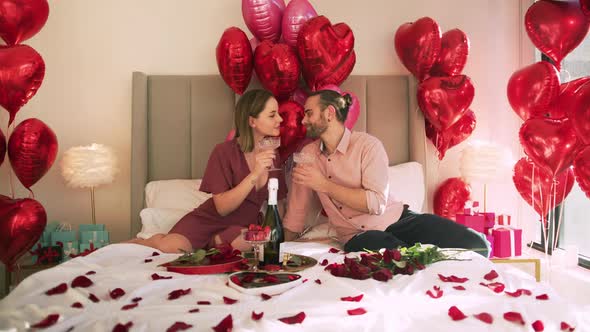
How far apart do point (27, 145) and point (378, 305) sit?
7.22 feet

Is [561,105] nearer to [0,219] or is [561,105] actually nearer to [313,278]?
[313,278]

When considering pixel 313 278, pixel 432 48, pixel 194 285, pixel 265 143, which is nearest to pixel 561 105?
pixel 432 48

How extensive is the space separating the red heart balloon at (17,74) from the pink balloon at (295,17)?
54.6 inches

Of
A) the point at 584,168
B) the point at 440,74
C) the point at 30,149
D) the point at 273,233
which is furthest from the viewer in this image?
the point at 440,74

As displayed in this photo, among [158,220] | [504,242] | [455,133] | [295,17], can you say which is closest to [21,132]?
[158,220]

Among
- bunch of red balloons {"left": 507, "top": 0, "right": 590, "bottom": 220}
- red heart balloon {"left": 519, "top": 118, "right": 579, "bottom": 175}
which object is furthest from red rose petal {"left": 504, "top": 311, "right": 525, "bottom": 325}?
red heart balloon {"left": 519, "top": 118, "right": 579, "bottom": 175}

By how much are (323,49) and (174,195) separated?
122 centimetres

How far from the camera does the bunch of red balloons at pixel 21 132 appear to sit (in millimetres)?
2822

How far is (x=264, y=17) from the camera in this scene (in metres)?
3.19

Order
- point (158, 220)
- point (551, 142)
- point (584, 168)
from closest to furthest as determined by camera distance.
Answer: point (584, 168)
point (551, 142)
point (158, 220)

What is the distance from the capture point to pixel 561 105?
2.95 meters

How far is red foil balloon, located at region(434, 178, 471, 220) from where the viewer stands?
352cm

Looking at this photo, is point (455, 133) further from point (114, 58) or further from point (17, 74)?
point (17, 74)

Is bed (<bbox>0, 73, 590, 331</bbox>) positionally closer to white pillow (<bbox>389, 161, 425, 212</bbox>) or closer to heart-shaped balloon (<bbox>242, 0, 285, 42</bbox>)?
white pillow (<bbox>389, 161, 425, 212</bbox>)
